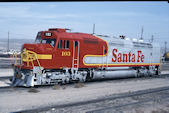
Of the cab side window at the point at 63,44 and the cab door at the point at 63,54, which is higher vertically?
the cab side window at the point at 63,44

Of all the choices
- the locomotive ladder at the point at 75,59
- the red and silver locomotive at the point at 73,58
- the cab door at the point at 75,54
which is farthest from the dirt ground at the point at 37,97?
the cab door at the point at 75,54

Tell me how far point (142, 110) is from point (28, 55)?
8.22 m

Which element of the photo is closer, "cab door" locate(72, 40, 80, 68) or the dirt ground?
the dirt ground

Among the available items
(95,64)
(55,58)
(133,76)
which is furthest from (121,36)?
(55,58)

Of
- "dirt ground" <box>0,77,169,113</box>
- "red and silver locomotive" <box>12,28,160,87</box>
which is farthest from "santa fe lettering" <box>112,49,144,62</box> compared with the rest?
"dirt ground" <box>0,77,169,113</box>

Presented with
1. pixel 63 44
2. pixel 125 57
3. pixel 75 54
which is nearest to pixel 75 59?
pixel 75 54

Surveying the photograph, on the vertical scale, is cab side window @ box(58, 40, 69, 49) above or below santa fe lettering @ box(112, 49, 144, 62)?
above

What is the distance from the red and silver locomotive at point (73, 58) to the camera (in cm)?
1317

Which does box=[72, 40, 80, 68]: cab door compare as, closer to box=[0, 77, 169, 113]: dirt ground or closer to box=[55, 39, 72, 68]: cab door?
box=[55, 39, 72, 68]: cab door

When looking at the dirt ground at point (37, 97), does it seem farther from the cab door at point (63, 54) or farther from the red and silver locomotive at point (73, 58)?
the cab door at point (63, 54)

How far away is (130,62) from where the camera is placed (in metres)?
19.6

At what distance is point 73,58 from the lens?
14.7 metres

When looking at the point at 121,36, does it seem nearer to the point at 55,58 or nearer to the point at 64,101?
the point at 55,58

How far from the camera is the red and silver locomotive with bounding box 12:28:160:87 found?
13172 millimetres
